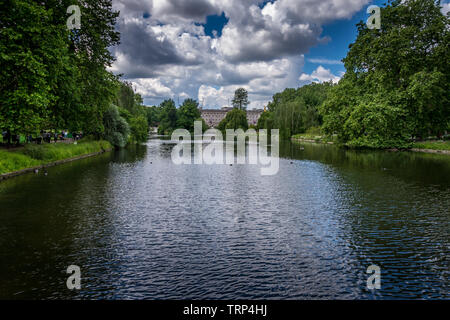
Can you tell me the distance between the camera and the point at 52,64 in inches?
926

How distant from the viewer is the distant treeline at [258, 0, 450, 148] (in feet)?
155

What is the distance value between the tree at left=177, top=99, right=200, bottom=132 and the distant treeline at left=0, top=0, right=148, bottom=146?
111 metres

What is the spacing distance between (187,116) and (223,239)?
477 ft

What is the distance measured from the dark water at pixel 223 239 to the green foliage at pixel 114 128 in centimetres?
3081

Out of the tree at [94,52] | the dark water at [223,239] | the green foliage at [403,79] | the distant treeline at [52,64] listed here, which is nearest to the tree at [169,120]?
the green foliage at [403,79]

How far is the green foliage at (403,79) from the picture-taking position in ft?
155

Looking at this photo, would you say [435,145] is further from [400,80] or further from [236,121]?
[236,121]

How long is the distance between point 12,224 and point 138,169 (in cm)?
1709

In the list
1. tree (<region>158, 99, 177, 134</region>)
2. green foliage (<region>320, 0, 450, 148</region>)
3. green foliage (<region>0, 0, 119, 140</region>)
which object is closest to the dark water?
green foliage (<region>0, 0, 119, 140</region>)

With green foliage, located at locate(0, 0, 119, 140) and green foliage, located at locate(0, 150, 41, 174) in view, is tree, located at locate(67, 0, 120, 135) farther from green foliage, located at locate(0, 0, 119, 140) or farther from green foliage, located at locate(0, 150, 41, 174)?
green foliage, located at locate(0, 150, 41, 174)

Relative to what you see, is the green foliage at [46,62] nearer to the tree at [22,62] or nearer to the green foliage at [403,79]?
the tree at [22,62]

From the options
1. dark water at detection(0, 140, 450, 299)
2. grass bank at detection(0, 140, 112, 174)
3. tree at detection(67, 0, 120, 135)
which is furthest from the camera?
tree at detection(67, 0, 120, 135)
